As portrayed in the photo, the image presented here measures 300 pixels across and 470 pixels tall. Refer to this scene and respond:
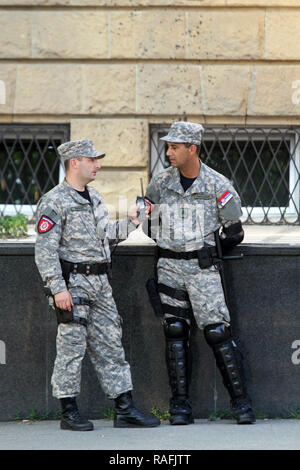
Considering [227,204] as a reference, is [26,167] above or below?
above

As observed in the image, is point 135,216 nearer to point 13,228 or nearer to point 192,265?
point 192,265

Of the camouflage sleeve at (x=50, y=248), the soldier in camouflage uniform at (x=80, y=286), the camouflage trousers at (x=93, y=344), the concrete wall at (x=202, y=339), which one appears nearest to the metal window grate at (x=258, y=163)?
the concrete wall at (x=202, y=339)

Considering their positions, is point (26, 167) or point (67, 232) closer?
point (67, 232)

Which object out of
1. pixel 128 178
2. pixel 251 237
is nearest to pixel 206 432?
pixel 251 237

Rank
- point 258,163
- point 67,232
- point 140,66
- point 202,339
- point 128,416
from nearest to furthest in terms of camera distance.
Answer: point 67,232 → point 128,416 → point 202,339 → point 140,66 → point 258,163

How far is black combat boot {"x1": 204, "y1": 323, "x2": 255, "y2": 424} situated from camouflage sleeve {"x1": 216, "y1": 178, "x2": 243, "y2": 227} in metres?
0.70

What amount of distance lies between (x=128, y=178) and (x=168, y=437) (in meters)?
4.12

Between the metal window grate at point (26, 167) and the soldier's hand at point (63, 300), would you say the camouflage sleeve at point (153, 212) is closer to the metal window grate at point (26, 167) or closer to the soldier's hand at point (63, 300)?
the soldier's hand at point (63, 300)

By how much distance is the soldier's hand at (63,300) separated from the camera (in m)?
6.16

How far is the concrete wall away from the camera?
269 inches

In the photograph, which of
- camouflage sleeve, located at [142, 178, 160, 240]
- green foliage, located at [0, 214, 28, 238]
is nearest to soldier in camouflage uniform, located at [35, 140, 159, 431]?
camouflage sleeve, located at [142, 178, 160, 240]

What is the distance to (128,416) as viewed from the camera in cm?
648

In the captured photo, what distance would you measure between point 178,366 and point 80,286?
873 millimetres

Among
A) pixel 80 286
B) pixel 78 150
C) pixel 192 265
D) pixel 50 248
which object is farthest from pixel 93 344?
pixel 78 150
